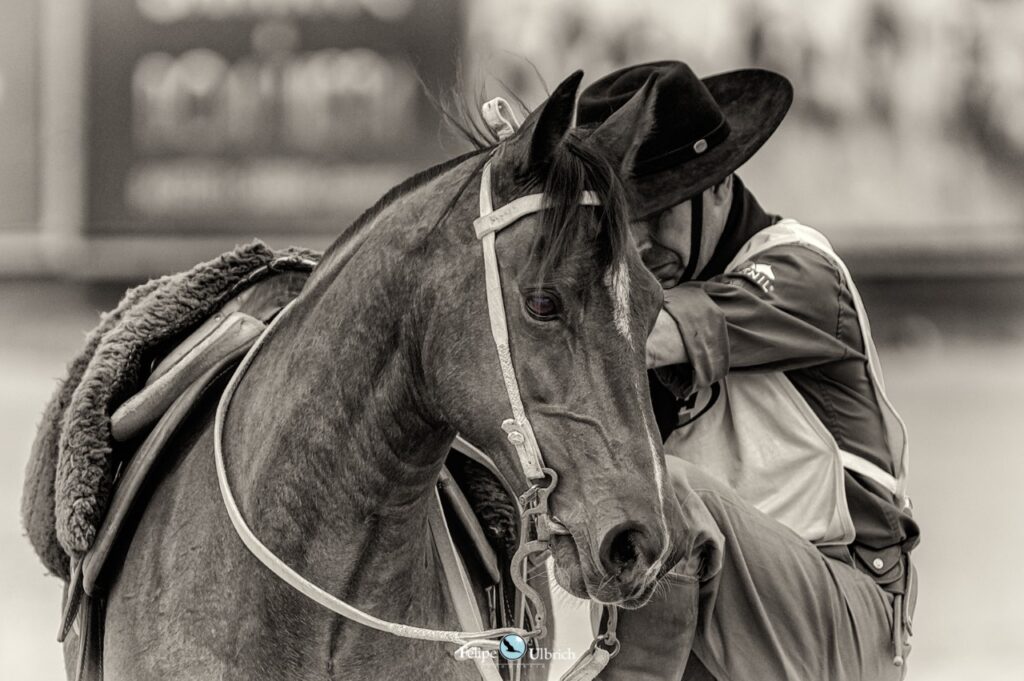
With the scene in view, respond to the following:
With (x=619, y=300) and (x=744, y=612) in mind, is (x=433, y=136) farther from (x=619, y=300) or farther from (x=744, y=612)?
(x=619, y=300)

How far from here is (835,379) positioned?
2418 millimetres

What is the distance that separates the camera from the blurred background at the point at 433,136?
7.21 metres

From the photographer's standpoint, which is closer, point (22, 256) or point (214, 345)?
point (214, 345)

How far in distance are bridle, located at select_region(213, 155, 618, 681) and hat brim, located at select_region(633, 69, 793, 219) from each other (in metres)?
0.38

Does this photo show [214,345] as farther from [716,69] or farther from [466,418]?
[716,69]

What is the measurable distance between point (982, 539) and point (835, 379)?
4.55 m

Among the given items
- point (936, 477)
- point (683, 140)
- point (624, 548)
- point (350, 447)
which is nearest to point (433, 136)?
point (936, 477)

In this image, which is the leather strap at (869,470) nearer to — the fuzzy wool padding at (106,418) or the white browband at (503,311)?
the fuzzy wool padding at (106,418)

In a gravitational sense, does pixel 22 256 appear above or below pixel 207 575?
below

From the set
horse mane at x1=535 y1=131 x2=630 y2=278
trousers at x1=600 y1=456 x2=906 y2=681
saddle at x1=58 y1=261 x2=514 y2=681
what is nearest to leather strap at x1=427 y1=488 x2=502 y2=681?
saddle at x1=58 y1=261 x2=514 y2=681

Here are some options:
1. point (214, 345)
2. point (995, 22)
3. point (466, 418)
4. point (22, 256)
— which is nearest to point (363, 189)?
point (22, 256)

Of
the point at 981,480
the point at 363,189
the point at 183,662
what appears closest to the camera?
the point at 183,662

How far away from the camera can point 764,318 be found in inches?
89.8

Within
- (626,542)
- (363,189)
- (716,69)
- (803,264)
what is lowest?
(363,189)
